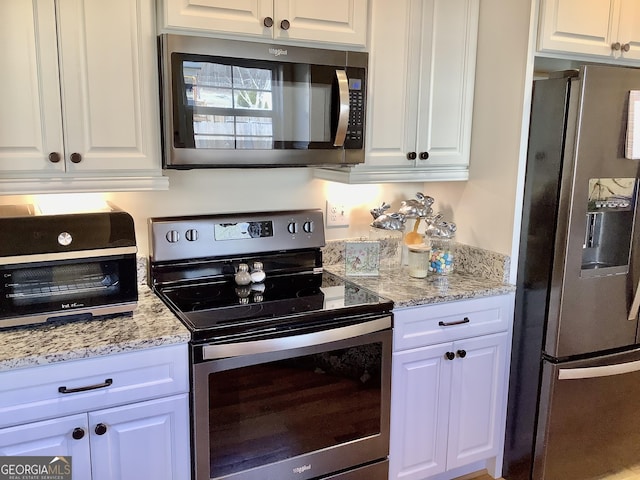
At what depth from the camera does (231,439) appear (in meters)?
1.78

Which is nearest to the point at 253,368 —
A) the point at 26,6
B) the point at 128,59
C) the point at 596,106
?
the point at 128,59

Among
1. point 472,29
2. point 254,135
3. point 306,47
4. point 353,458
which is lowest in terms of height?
point 353,458

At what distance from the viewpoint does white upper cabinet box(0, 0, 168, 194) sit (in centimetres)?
163

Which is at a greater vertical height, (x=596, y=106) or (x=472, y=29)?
(x=472, y=29)

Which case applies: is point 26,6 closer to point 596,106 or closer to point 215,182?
point 215,182

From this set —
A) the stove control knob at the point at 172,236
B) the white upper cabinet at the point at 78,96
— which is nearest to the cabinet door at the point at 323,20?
the white upper cabinet at the point at 78,96

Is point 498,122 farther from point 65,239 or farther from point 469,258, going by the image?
point 65,239

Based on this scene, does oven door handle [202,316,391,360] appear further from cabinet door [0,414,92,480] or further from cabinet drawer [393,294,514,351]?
cabinet door [0,414,92,480]

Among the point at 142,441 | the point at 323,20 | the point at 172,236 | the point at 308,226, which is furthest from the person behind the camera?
the point at 308,226

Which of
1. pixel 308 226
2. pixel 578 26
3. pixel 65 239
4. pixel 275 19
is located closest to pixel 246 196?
pixel 308 226

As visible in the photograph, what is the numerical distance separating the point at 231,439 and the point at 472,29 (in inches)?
70.1

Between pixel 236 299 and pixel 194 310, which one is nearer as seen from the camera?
pixel 194 310

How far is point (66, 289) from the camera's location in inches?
66.4

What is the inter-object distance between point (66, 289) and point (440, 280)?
1.38 m
